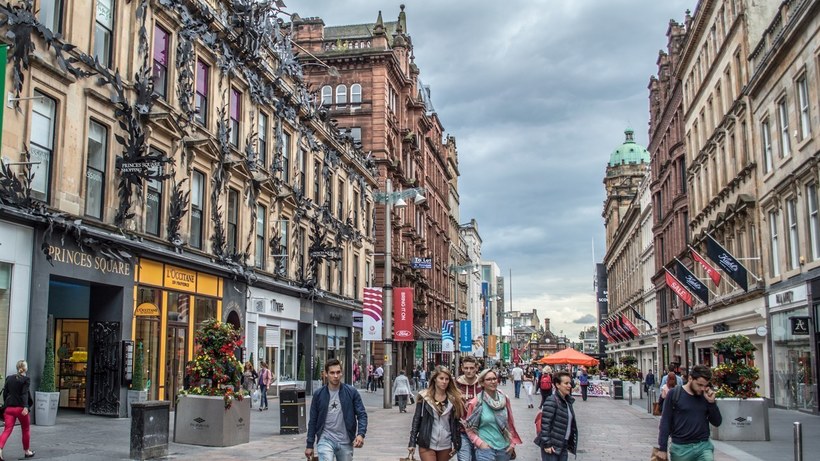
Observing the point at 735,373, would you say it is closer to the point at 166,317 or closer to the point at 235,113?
the point at 166,317

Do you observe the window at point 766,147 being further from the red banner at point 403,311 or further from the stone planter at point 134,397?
the stone planter at point 134,397

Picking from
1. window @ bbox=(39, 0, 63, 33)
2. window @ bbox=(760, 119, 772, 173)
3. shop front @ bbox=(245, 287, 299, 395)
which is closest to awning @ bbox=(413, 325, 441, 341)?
shop front @ bbox=(245, 287, 299, 395)

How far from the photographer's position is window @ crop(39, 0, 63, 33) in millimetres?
18031

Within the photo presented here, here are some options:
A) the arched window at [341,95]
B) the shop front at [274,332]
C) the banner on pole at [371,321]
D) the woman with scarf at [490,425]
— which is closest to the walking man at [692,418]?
the woman with scarf at [490,425]

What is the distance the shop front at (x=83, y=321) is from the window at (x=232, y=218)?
6873 millimetres

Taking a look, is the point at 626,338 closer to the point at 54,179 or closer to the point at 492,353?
the point at 492,353

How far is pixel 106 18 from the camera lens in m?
20.6

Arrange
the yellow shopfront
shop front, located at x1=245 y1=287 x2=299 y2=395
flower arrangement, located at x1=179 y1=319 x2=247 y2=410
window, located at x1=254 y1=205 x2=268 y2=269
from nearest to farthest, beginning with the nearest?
1. flower arrangement, located at x1=179 y1=319 x2=247 y2=410
2. the yellow shopfront
3. shop front, located at x1=245 y1=287 x2=299 y2=395
4. window, located at x1=254 y1=205 x2=268 y2=269

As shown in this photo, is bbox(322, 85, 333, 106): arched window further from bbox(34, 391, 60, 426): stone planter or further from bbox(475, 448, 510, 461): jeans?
bbox(475, 448, 510, 461): jeans

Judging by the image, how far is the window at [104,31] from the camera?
20.2m

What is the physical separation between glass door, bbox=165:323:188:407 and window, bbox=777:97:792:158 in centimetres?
2088

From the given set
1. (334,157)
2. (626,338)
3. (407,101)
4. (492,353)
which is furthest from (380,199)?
(492,353)

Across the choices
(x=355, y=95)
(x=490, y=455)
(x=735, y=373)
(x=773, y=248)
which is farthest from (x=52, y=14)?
(x=355, y=95)

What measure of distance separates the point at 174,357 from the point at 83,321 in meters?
3.02
